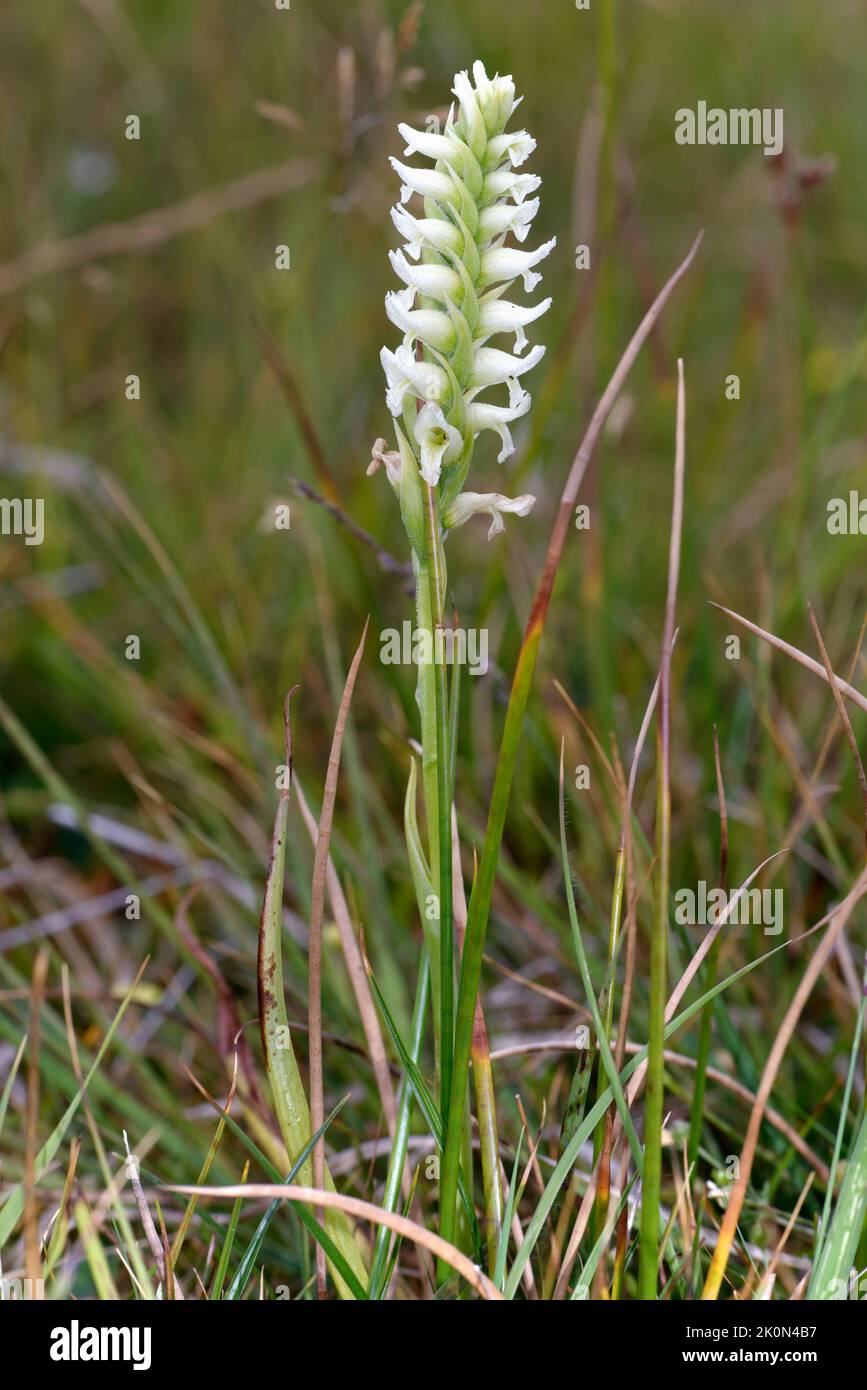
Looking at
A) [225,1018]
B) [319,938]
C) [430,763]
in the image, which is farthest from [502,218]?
[225,1018]

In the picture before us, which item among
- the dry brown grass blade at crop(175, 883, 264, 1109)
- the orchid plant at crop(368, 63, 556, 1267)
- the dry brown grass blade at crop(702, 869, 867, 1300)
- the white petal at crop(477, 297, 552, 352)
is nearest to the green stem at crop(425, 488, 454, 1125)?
the orchid plant at crop(368, 63, 556, 1267)

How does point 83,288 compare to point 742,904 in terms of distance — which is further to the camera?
point 83,288

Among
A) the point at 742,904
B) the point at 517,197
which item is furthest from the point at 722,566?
the point at 517,197

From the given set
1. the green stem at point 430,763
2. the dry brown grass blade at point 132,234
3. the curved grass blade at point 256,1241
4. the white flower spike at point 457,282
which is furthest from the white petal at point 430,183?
the dry brown grass blade at point 132,234

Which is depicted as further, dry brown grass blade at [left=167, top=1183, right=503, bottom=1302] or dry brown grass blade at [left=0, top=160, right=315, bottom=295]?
dry brown grass blade at [left=0, top=160, right=315, bottom=295]

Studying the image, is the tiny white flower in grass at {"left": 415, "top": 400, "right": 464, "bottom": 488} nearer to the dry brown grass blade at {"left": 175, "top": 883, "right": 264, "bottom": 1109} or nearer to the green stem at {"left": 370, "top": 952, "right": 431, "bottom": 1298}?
the green stem at {"left": 370, "top": 952, "right": 431, "bottom": 1298}

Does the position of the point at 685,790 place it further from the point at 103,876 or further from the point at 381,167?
the point at 381,167

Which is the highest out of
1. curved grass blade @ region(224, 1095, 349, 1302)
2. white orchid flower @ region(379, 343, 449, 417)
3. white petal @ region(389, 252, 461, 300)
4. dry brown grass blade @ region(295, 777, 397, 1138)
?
white petal @ region(389, 252, 461, 300)
